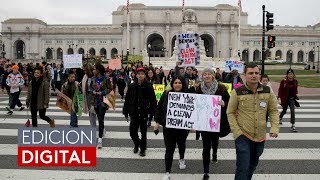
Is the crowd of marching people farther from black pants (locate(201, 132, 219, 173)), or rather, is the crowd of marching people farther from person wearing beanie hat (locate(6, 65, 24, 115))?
person wearing beanie hat (locate(6, 65, 24, 115))

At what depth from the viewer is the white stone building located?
116 metres

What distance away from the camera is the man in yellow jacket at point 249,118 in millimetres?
5469

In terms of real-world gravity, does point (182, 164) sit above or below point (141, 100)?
below

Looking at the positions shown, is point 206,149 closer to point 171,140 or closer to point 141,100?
point 171,140

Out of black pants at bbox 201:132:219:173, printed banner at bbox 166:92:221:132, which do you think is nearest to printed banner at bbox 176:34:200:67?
printed banner at bbox 166:92:221:132

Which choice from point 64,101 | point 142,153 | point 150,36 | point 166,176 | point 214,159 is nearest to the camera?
point 166,176

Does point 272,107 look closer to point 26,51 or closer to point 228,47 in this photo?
point 228,47

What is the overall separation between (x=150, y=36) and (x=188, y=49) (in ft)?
351

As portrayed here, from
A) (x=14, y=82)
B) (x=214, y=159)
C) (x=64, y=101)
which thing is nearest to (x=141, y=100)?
(x=214, y=159)

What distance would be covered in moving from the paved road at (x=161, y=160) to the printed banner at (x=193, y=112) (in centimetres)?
95

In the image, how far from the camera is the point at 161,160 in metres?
7.95

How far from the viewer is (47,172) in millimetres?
7047

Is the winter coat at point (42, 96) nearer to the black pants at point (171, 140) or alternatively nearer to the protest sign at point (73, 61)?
the black pants at point (171, 140)

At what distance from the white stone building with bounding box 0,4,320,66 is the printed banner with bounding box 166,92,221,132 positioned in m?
108
